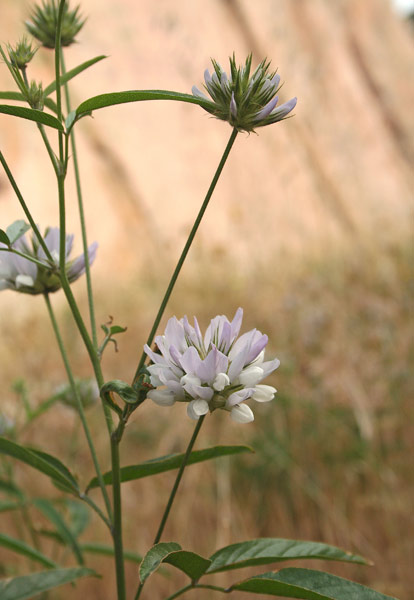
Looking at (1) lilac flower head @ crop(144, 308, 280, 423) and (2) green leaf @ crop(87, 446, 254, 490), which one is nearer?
(1) lilac flower head @ crop(144, 308, 280, 423)

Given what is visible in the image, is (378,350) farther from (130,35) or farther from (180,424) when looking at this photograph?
(130,35)

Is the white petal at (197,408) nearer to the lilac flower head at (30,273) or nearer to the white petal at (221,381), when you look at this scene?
the white petal at (221,381)

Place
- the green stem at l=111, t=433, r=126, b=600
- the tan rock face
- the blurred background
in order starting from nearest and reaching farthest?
1. the green stem at l=111, t=433, r=126, b=600
2. the blurred background
3. the tan rock face

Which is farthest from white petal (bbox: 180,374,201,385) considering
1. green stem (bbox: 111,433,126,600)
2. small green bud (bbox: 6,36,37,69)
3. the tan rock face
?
the tan rock face

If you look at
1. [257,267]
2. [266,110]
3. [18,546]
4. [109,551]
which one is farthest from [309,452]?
[257,267]

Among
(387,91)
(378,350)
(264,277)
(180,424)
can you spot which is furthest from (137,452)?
(387,91)

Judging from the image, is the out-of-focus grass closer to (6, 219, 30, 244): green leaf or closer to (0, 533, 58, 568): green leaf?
(0, 533, 58, 568): green leaf
